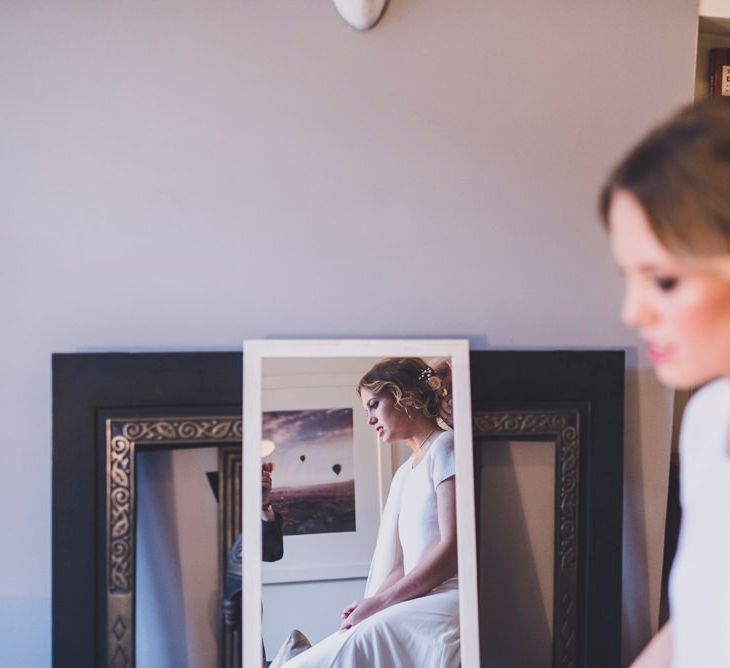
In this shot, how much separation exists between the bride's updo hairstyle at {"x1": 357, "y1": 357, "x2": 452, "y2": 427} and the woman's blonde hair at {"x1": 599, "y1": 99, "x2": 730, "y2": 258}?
905 mm

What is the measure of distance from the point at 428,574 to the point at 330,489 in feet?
0.79

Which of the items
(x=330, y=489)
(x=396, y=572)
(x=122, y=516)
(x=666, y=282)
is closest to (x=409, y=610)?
(x=396, y=572)

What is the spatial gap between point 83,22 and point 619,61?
1.12m

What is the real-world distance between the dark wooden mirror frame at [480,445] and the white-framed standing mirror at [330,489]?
0.10 m

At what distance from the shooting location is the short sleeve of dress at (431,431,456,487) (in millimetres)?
1620

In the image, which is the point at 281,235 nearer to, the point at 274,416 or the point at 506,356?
the point at 274,416

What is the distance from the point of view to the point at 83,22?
5.36ft

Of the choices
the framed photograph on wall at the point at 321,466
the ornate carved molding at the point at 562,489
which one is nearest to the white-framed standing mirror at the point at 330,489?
the framed photograph on wall at the point at 321,466

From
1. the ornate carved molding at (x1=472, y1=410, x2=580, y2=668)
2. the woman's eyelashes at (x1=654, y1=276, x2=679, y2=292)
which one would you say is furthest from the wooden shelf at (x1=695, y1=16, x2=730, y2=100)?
the woman's eyelashes at (x1=654, y1=276, x2=679, y2=292)

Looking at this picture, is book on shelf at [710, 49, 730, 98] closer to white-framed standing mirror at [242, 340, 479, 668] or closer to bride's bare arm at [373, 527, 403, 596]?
white-framed standing mirror at [242, 340, 479, 668]

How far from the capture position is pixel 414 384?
1637mm

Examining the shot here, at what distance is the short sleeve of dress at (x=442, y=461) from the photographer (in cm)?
162

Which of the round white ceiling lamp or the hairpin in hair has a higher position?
the round white ceiling lamp

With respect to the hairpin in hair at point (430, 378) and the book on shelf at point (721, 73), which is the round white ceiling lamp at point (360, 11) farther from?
the book on shelf at point (721, 73)
